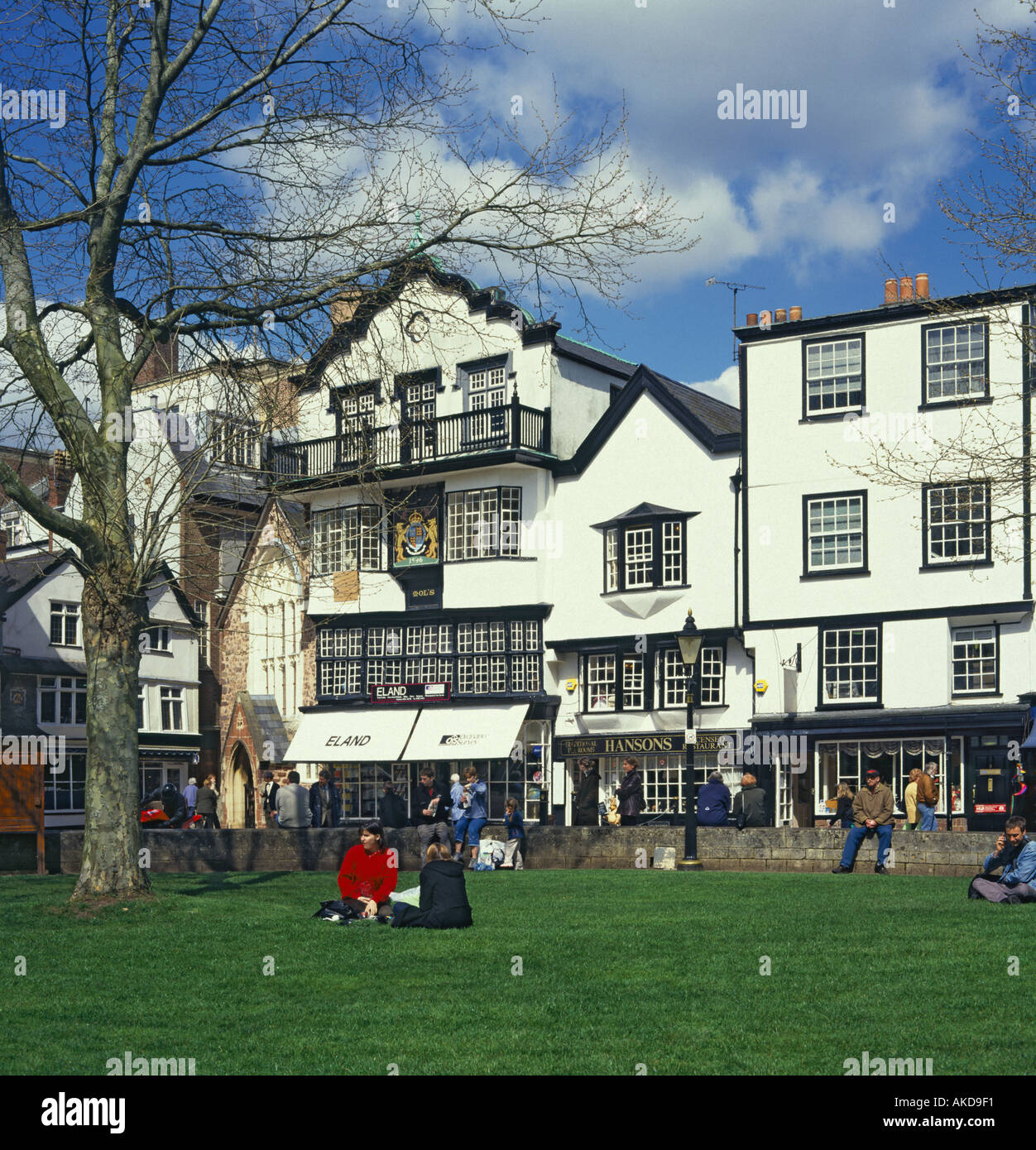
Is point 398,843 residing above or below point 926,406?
below

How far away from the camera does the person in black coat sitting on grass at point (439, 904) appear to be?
16312 millimetres

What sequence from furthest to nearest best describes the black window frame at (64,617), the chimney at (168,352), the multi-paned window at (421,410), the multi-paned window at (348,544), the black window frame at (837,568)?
the black window frame at (64,617) < the multi-paned window at (348,544) < the multi-paned window at (421,410) < the black window frame at (837,568) < the chimney at (168,352)

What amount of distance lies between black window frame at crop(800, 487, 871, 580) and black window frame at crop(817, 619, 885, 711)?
1.18 metres

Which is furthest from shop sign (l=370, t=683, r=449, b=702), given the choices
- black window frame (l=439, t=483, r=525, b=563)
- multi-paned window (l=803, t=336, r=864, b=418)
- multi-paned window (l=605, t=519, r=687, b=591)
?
multi-paned window (l=803, t=336, r=864, b=418)

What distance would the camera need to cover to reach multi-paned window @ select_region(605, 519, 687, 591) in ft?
135

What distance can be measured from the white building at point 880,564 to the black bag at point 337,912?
2067 cm

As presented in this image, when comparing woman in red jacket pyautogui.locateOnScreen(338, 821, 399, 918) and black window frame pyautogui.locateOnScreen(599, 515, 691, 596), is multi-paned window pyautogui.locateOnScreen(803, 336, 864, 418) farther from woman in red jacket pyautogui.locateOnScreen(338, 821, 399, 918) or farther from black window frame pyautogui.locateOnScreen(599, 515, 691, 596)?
woman in red jacket pyautogui.locateOnScreen(338, 821, 399, 918)

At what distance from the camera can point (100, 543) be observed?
63.3 ft

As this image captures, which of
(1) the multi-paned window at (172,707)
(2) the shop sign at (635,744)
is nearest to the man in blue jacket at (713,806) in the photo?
(2) the shop sign at (635,744)

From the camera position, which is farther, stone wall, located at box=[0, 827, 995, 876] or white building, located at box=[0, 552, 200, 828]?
white building, located at box=[0, 552, 200, 828]

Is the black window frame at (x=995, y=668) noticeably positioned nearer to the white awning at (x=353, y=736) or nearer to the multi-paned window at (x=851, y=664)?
the multi-paned window at (x=851, y=664)
